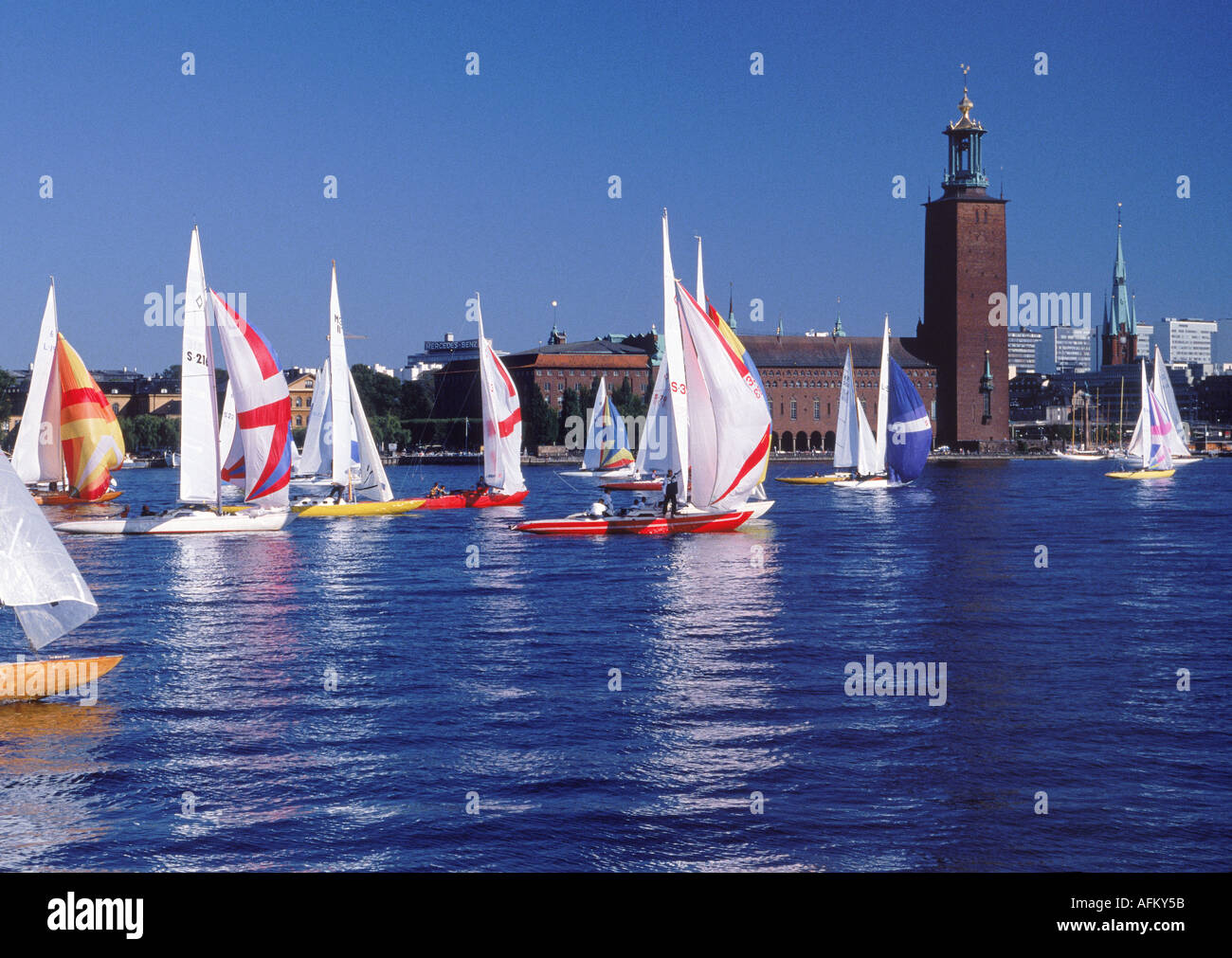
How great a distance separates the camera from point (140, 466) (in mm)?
138375

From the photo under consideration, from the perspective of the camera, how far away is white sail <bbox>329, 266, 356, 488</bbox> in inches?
1843

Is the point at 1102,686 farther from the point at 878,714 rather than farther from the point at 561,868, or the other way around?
the point at 561,868

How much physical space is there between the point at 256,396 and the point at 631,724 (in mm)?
26769

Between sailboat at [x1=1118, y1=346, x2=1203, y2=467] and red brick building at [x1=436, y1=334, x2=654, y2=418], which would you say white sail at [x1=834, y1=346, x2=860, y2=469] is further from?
red brick building at [x1=436, y1=334, x2=654, y2=418]

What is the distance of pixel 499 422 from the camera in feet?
166

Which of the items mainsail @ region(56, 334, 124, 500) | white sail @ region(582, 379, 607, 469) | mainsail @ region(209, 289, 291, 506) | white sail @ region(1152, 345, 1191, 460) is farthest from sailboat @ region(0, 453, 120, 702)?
white sail @ region(1152, 345, 1191, 460)

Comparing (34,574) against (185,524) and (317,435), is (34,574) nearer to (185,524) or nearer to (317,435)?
(185,524)

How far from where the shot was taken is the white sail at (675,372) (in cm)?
3769

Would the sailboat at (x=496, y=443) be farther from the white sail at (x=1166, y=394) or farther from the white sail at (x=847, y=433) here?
the white sail at (x=1166, y=394)

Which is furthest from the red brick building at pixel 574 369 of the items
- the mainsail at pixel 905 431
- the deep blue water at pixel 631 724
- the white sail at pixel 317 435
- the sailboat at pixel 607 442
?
the deep blue water at pixel 631 724

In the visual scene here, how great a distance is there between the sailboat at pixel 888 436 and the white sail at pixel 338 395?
2856 cm

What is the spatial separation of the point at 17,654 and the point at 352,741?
831cm

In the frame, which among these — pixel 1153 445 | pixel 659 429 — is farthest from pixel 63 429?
pixel 1153 445

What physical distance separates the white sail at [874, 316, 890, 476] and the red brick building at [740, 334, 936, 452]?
291ft
